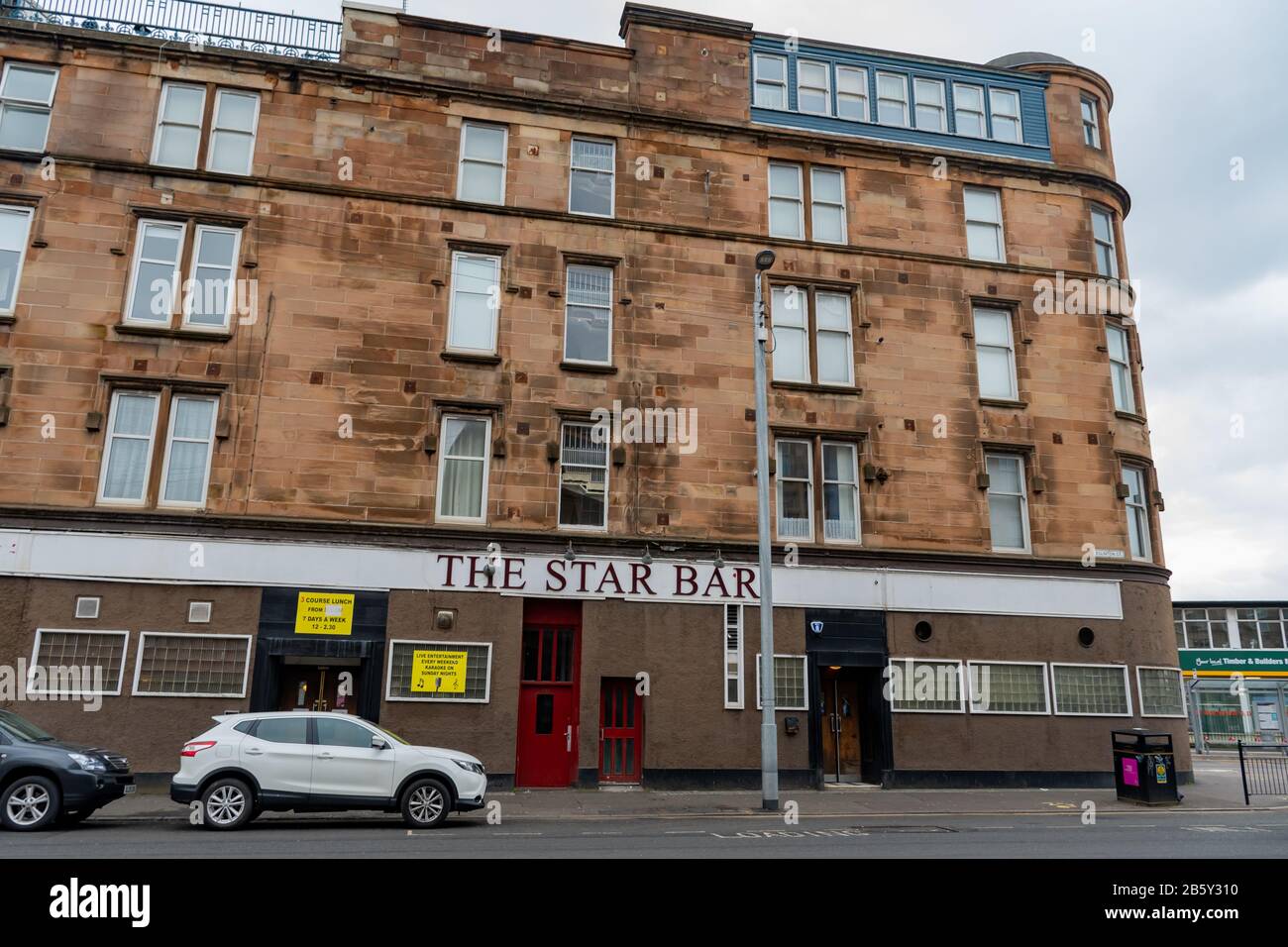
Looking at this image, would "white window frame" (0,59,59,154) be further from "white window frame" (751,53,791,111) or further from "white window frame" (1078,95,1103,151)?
"white window frame" (1078,95,1103,151)

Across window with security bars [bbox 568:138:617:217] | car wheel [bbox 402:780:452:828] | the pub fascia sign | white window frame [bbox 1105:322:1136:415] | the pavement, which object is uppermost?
window with security bars [bbox 568:138:617:217]

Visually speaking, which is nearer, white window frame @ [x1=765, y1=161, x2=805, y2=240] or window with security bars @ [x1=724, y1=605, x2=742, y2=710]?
window with security bars @ [x1=724, y1=605, x2=742, y2=710]

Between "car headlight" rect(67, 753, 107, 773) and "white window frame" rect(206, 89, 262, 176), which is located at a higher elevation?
"white window frame" rect(206, 89, 262, 176)

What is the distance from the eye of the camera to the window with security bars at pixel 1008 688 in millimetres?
21281

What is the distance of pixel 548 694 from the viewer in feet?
64.1

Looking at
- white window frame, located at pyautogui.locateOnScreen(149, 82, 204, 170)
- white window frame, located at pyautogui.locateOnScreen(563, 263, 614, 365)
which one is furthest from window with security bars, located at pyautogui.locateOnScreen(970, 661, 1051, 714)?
white window frame, located at pyautogui.locateOnScreen(149, 82, 204, 170)

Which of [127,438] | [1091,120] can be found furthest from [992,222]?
[127,438]

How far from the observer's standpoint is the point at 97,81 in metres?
20.3

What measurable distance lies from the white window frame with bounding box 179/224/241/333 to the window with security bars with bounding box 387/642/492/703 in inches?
329

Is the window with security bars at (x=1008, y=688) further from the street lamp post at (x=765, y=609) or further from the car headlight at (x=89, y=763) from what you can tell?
the car headlight at (x=89, y=763)

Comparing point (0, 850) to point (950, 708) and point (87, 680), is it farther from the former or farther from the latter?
point (950, 708)

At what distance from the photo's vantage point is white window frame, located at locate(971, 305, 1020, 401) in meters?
23.4

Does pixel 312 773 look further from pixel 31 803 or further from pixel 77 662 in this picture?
pixel 77 662
